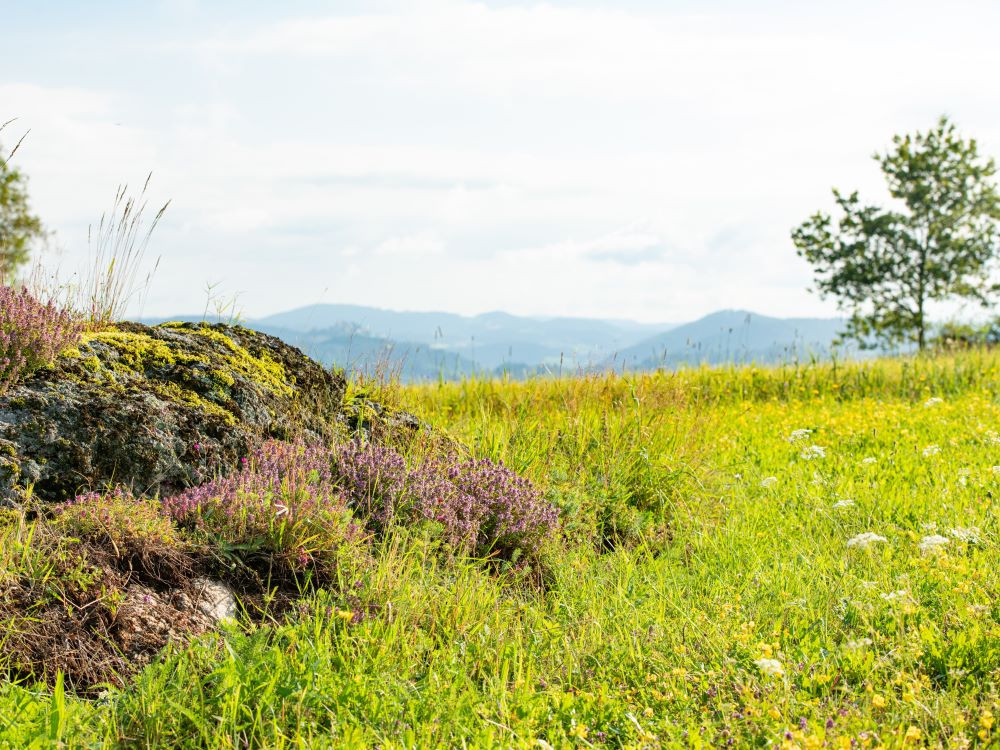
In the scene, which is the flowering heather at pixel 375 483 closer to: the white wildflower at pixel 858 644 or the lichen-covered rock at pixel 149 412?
the lichen-covered rock at pixel 149 412

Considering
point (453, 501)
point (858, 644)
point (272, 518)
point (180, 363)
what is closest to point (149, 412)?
point (180, 363)

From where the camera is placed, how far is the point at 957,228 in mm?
24016

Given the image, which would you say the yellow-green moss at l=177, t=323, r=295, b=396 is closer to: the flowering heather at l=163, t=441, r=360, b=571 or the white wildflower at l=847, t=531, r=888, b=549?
the flowering heather at l=163, t=441, r=360, b=571

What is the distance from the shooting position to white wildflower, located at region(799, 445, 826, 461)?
6.73 m

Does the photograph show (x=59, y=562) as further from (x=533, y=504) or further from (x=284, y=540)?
(x=533, y=504)

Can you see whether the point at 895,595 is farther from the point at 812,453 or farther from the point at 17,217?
the point at 17,217

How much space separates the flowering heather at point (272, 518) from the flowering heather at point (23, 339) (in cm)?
113

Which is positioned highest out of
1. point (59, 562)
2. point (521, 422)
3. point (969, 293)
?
point (969, 293)

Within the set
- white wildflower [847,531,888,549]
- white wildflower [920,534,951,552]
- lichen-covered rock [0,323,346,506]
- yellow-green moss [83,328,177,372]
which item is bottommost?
white wildflower [847,531,888,549]

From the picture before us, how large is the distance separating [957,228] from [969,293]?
2.03 meters

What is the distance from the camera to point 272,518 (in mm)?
3836

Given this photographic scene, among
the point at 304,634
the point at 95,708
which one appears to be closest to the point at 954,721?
the point at 304,634

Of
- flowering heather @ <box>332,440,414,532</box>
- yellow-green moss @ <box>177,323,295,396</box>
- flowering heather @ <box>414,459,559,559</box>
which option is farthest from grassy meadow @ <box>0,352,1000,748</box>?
yellow-green moss @ <box>177,323,295,396</box>

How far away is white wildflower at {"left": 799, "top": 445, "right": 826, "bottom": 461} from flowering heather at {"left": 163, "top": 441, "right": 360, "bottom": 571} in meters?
4.29
